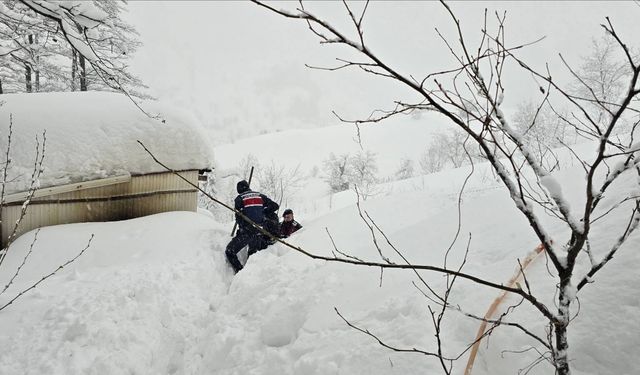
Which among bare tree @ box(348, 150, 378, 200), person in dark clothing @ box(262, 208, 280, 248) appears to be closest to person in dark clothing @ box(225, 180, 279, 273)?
person in dark clothing @ box(262, 208, 280, 248)

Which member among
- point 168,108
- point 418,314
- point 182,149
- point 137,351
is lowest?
point 137,351

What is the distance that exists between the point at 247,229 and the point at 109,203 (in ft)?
10.9

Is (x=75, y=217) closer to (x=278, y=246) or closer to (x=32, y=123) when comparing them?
(x=32, y=123)

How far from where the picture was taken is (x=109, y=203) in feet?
23.9

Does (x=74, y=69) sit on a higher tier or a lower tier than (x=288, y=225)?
higher

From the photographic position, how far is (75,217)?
683cm

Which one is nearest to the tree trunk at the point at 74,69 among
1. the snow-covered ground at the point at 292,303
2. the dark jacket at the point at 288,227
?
the snow-covered ground at the point at 292,303

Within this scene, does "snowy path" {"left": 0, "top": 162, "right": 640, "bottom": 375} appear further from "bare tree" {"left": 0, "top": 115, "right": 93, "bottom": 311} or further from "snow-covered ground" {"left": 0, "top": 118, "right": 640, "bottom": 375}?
"bare tree" {"left": 0, "top": 115, "right": 93, "bottom": 311}

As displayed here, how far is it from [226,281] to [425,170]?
40827 mm

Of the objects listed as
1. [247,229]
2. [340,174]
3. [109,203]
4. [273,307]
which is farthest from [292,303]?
[340,174]

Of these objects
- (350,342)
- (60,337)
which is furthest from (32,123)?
(350,342)

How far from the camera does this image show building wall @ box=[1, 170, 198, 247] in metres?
6.21

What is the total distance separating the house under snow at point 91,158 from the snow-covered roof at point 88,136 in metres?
0.01

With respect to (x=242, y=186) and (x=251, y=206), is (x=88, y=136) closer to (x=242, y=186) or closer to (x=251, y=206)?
(x=242, y=186)
